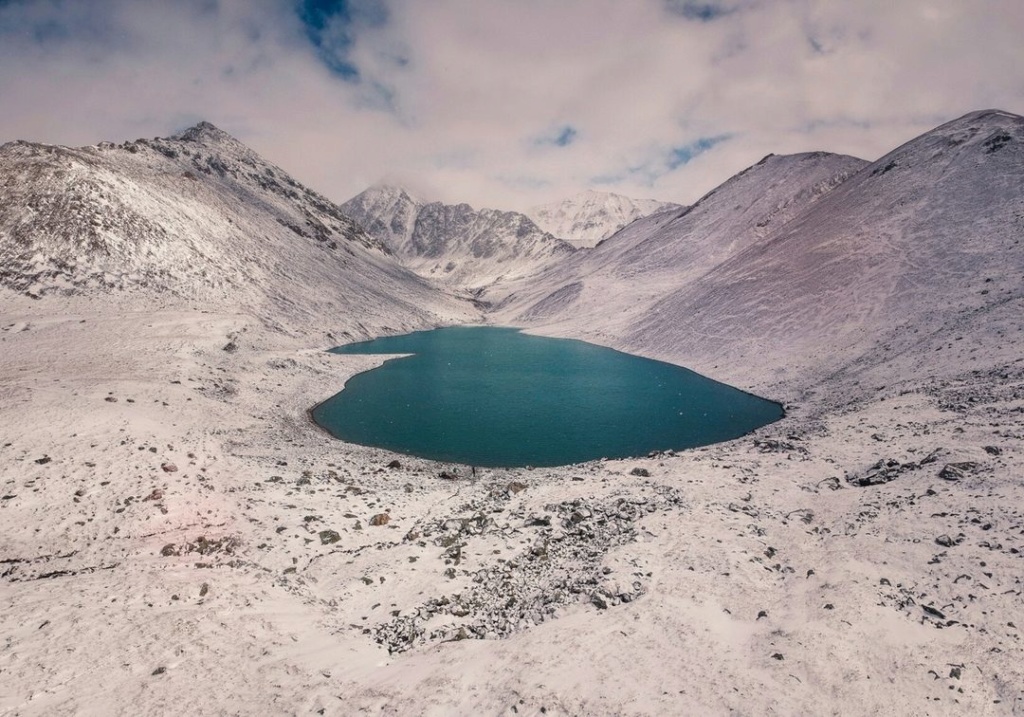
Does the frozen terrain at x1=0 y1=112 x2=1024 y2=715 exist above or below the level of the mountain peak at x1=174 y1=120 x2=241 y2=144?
below

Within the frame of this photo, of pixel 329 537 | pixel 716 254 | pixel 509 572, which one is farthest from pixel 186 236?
pixel 716 254

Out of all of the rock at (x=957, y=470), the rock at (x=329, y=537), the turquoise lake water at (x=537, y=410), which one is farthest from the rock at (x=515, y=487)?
the rock at (x=957, y=470)

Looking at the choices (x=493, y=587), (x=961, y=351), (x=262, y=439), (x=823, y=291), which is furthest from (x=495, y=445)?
(x=823, y=291)

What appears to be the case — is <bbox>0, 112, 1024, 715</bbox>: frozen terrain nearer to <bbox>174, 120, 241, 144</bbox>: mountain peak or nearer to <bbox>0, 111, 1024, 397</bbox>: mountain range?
<bbox>0, 111, 1024, 397</bbox>: mountain range

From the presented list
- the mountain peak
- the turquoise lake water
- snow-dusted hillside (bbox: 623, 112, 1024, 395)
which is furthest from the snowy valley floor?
the mountain peak

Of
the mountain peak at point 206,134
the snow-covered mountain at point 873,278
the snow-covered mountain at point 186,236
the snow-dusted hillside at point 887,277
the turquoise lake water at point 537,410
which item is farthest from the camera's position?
the mountain peak at point 206,134

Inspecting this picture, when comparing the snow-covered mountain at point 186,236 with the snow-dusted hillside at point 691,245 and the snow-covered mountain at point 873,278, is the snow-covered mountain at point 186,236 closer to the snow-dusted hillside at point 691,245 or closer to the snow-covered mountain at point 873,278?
the snow-dusted hillside at point 691,245
